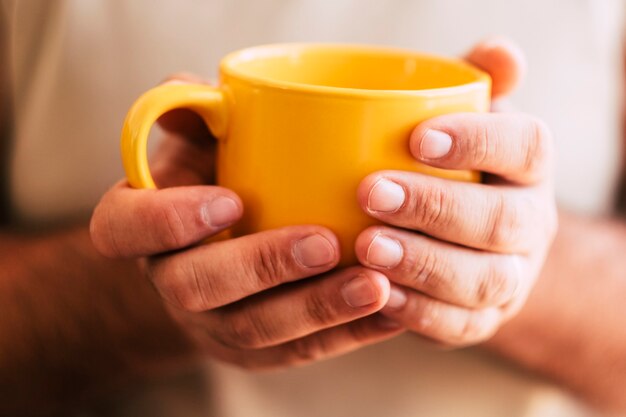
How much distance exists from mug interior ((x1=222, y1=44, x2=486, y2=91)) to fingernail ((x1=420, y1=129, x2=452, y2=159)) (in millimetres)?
128

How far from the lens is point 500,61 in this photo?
2.01 feet

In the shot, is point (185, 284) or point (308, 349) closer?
point (185, 284)

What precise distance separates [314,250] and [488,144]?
16 centimetres

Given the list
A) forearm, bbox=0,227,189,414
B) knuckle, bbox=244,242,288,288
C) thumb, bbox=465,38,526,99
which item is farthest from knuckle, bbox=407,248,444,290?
forearm, bbox=0,227,189,414

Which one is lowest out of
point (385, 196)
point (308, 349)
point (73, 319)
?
point (73, 319)

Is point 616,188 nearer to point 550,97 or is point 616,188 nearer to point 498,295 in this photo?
point 550,97

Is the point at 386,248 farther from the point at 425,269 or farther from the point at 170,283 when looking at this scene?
the point at 170,283

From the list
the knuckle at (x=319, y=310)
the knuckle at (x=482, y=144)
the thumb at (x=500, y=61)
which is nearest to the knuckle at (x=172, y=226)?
the knuckle at (x=319, y=310)

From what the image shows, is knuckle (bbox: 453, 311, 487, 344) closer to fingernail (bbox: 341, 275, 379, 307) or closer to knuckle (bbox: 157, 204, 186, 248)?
fingernail (bbox: 341, 275, 379, 307)

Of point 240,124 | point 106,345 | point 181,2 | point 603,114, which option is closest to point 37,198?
point 106,345

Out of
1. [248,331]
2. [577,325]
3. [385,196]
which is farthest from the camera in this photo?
[577,325]

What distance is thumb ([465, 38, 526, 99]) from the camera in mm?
609

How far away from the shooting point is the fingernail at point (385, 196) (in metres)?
0.45

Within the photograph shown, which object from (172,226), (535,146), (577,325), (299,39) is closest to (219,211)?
(172,226)
